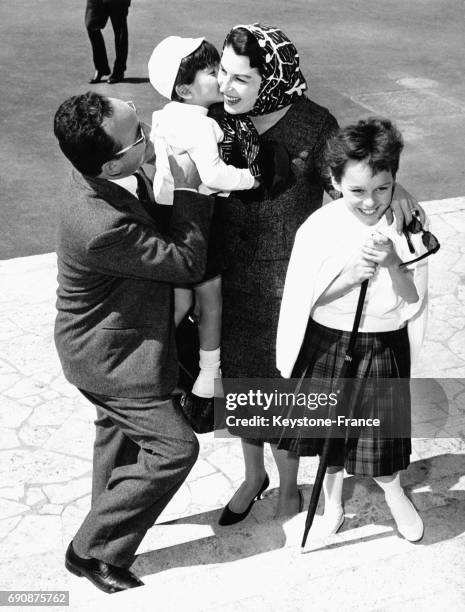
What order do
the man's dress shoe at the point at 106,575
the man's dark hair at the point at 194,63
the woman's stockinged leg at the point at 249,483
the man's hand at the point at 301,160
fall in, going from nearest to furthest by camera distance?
the man's dark hair at the point at 194,63 → the man's hand at the point at 301,160 → the man's dress shoe at the point at 106,575 → the woman's stockinged leg at the point at 249,483

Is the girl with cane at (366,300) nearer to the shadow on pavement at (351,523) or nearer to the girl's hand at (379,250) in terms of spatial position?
the girl's hand at (379,250)

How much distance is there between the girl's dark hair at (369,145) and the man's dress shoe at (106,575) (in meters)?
1.90

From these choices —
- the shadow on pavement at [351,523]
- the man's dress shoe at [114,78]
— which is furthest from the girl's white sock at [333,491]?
the man's dress shoe at [114,78]

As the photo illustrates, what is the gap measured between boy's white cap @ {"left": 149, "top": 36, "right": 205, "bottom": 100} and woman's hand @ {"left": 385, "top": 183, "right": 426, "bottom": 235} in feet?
3.18

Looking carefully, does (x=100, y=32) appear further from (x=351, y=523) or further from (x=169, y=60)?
(x=351, y=523)

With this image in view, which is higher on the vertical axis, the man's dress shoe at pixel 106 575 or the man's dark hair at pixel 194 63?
the man's dark hair at pixel 194 63

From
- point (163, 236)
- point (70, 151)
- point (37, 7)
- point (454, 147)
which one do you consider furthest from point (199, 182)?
point (37, 7)

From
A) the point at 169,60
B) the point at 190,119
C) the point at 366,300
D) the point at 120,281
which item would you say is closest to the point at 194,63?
the point at 169,60

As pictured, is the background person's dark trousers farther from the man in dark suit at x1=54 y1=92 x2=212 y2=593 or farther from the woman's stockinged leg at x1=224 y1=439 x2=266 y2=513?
the woman's stockinged leg at x1=224 y1=439 x2=266 y2=513

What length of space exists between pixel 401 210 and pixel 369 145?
322 mm

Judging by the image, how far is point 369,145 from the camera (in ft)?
10.9

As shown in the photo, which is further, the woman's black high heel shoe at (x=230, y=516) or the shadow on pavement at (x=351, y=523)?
the woman's black high heel shoe at (x=230, y=516)

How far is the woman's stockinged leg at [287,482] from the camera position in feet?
14.0

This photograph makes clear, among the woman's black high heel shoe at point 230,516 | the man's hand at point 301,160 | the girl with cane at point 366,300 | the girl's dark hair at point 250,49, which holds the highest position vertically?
the girl's dark hair at point 250,49
